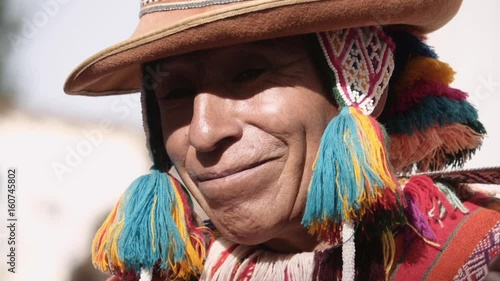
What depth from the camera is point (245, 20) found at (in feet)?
4.98

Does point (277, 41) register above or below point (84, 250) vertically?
above

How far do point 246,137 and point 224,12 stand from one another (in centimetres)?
29

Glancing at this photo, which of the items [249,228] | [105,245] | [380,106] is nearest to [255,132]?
[249,228]

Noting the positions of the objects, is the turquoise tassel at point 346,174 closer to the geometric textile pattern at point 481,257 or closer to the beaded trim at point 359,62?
the beaded trim at point 359,62

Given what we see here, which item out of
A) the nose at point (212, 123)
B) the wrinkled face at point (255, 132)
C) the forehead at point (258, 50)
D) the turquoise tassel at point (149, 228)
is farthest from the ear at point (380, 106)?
the turquoise tassel at point (149, 228)

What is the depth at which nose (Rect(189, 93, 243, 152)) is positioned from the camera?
1579mm

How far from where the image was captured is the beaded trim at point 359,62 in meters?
1.65

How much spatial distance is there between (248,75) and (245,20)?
172 millimetres

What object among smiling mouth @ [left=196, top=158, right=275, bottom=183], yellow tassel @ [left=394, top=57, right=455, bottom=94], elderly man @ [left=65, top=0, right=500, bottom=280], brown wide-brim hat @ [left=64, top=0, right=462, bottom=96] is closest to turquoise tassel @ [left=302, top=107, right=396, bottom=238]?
elderly man @ [left=65, top=0, right=500, bottom=280]

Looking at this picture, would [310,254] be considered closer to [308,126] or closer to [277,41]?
[308,126]

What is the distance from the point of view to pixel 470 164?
2.72m

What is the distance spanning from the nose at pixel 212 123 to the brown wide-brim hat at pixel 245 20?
132 mm

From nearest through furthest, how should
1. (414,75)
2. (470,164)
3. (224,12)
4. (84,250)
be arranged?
(224,12)
(414,75)
(470,164)
(84,250)

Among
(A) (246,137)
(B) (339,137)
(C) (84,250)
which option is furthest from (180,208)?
(C) (84,250)
